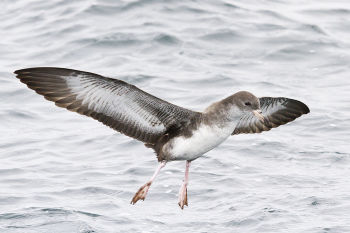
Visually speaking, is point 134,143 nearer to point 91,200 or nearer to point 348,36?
point 91,200

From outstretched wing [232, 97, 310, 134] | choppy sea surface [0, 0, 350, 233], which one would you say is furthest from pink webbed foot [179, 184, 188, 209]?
outstretched wing [232, 97, 310, 134]

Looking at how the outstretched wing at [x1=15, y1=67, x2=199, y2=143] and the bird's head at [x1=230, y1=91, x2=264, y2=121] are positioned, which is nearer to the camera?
the outstretched wing at [x1=15, y1=67, x2=199, y2=143]

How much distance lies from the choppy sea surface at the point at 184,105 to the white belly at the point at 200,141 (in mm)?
1512

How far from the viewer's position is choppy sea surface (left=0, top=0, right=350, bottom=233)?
11008 millimetres

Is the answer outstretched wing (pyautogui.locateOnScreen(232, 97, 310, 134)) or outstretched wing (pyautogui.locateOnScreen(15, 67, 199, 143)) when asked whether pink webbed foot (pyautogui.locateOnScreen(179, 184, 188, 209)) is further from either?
outstretched wing (pyautogui.locateOnScreen(232, 97, 310, 134))

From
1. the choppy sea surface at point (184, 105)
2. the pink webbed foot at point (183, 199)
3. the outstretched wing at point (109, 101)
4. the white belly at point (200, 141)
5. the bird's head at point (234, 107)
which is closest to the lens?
the outstretched wing at point (109, 101)

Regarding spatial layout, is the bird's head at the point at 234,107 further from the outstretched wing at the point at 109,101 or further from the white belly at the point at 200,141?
the outstretched wing at the point at 109,101

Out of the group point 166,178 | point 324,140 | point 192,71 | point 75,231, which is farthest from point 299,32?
point 75,231

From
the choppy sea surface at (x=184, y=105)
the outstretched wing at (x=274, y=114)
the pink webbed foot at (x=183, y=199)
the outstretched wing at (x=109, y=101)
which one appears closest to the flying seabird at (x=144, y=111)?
the outstretched wing at (x=109, y=101)

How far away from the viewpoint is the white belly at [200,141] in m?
9.26

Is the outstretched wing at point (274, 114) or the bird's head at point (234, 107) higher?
the bird's head at point (234, 107)

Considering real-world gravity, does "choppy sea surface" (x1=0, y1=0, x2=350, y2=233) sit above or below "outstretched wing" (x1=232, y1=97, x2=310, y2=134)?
below

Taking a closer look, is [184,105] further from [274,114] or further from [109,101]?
[109,101]

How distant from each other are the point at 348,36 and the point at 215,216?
9.03 meters
